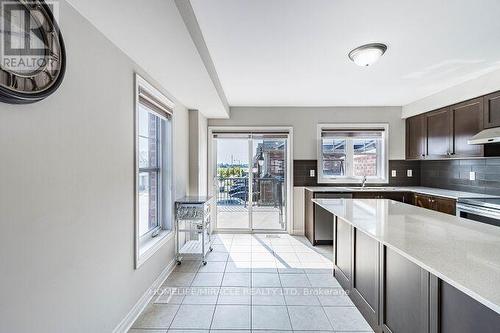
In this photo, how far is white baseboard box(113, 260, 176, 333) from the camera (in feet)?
6.25

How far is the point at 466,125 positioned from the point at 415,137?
981mm

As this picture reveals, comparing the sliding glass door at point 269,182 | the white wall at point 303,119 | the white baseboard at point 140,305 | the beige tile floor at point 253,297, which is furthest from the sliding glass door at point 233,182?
the white baseboard at point 140,305

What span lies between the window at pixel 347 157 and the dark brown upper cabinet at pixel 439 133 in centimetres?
76

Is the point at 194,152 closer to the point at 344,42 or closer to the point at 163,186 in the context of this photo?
the point at 163,186

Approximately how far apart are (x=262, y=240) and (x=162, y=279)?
6.17 feet

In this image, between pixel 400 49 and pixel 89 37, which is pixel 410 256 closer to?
pixel 400 49

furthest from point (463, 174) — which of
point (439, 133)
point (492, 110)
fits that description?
point (492, 110)

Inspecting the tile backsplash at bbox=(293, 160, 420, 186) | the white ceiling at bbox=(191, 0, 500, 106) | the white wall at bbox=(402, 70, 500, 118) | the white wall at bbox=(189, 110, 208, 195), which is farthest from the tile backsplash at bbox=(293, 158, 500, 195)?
the white wall at bbox=(189, 110, 208, 195)

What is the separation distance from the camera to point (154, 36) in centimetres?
165

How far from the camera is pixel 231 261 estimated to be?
330 cm

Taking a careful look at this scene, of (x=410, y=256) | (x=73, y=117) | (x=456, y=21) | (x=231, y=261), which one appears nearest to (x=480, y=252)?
(x=410, y=256)

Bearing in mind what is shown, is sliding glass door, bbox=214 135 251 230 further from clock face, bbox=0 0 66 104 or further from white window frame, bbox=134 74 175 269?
clock face, bbox=0 0 66 104

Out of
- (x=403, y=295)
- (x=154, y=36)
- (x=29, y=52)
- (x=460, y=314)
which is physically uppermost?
(x=154, y=36)

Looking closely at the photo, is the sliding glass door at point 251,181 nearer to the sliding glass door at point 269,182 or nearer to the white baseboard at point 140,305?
the sliding glass door at point 269,182
